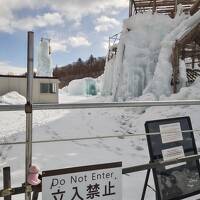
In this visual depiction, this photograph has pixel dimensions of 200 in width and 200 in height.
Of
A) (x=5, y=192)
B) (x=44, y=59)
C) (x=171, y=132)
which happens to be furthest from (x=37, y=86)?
(x=5, y=192)

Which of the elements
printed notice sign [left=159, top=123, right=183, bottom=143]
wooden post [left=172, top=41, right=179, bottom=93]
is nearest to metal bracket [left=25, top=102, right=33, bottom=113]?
printed notice sign [left=159, top=123, right=183, bottom=143]

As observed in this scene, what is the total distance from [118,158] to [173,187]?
467 cm

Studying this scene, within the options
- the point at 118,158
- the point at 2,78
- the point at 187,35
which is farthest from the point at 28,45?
the point at 2,78

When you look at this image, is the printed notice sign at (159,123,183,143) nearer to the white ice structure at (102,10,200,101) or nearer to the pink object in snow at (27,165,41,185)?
the pink object in snow at (27,165,41,185)

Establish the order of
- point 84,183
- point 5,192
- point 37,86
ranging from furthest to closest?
point 37,86 < point 84,183 < point 5,192

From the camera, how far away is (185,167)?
341cm

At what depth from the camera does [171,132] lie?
10.7ft

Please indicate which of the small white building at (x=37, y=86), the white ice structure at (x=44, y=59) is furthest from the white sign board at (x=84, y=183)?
the white ice structure at (x=44, y=59)

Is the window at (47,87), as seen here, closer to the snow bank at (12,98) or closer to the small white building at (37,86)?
the small white building at (37,86)

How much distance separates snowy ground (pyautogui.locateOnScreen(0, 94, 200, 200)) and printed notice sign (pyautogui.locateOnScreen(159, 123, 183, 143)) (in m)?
1.45

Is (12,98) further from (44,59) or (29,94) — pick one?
(29,94)

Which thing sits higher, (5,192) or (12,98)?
(12,98)

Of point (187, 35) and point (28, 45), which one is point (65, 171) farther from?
point (187, 35)

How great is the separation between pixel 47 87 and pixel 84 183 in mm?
22519
